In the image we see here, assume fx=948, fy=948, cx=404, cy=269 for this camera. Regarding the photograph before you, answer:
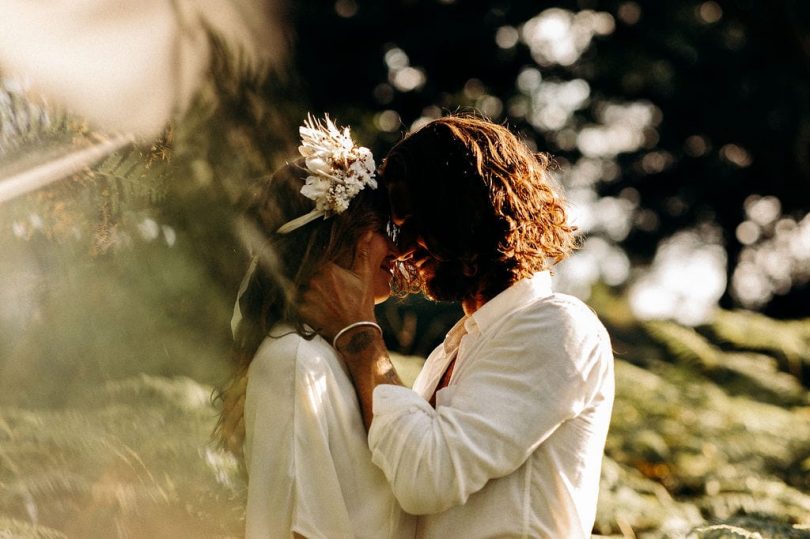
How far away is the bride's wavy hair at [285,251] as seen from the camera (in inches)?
92.5

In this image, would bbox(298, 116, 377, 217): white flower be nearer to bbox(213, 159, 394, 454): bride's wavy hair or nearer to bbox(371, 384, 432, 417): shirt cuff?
bbox(213, 159, 394, 454): bride's wavy hair

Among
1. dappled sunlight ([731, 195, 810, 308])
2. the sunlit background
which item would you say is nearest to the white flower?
the sunlit background

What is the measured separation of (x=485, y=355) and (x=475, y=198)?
39 centimetres

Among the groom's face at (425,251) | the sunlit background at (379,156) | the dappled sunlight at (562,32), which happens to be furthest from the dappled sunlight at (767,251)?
the groom's face at (425,251)

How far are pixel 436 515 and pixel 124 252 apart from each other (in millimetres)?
973

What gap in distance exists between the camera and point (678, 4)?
906 centimetres

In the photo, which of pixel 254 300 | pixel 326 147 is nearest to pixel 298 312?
pixel 254 300

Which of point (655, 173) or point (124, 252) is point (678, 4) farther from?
point (124, 252)

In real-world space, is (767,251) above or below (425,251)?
below

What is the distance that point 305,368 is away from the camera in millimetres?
2180

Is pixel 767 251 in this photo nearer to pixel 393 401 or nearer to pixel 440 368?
→ pixel 440 368

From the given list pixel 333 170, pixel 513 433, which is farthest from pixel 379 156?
pixel 513 433

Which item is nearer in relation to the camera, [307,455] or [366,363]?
[307,455]

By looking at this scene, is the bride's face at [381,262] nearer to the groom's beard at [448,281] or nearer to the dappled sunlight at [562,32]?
the groom's beard at [448,281]
